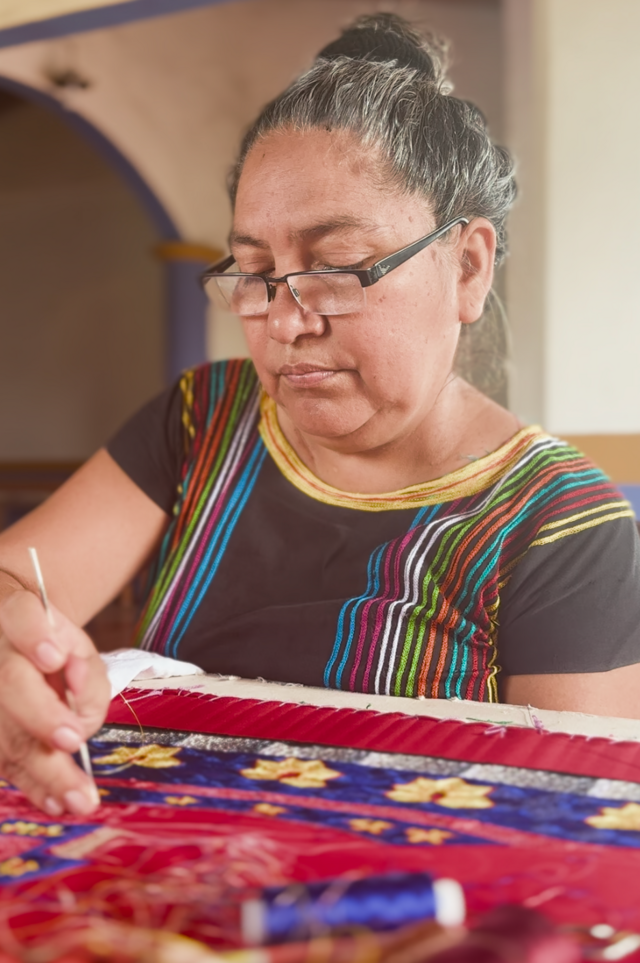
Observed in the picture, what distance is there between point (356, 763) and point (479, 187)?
2.79 feet

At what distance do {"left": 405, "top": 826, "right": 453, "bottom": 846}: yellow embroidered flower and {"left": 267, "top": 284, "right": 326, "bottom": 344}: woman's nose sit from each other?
27.3 inches

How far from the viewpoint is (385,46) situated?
5.06ft

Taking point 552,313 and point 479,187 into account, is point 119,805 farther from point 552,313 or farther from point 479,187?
point 552,313

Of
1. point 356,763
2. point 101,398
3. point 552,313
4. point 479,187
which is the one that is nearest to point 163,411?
point 479,187

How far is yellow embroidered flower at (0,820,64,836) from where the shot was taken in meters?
0.79

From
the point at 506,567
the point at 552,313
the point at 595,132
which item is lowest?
the point at 506,567

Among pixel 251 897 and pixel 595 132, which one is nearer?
pixel 251 897

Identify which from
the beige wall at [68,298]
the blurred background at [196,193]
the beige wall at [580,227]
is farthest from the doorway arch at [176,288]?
the beige wall at [580,227]

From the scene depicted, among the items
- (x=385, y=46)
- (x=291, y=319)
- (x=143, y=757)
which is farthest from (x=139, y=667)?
(x=385, y=46)

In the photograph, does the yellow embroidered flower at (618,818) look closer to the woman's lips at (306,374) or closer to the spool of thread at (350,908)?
the spool of thread at (350,908)

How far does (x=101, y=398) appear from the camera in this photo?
9375 millimetres

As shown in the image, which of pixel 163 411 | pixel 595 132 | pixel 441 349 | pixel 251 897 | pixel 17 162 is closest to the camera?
pixel 251 897

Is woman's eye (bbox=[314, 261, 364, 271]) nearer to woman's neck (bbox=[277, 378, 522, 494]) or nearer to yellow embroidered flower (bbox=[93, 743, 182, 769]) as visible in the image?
woman's neck (bbox=[277, 378, 522, 494])

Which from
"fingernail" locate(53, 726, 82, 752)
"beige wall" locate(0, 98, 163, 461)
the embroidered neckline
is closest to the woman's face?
the embroidered neckline
